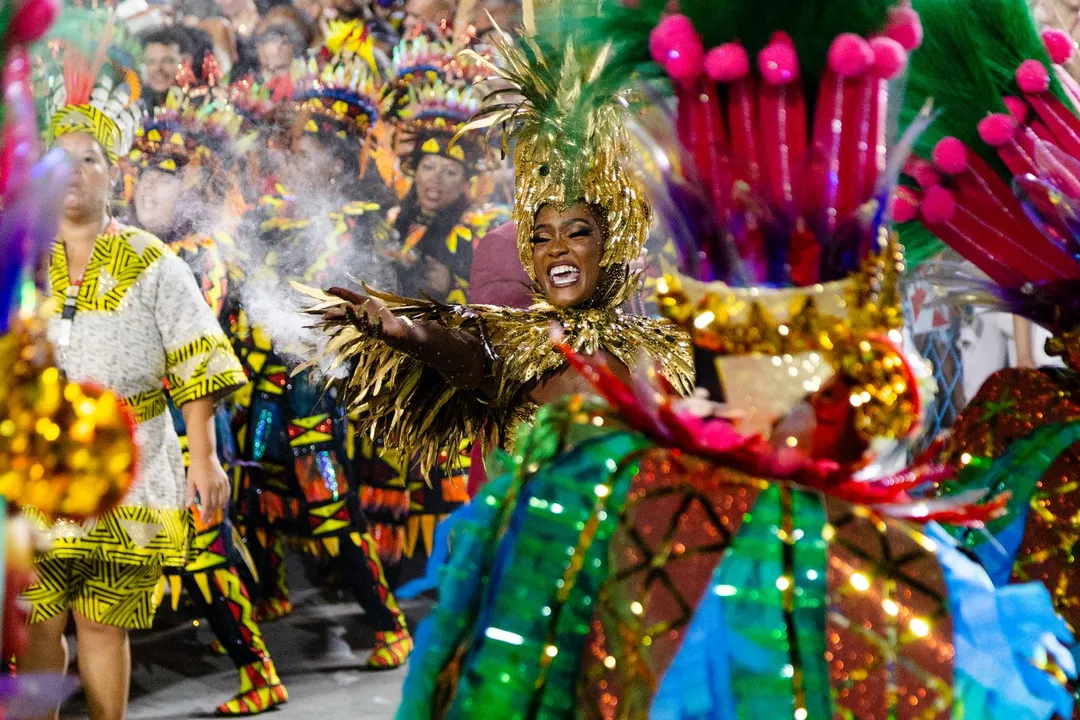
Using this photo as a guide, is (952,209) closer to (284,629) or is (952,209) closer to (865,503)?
(865,503)

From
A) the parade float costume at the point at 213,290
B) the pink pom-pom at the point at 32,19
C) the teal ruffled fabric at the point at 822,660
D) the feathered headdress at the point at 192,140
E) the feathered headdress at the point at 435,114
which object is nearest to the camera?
the pink pom-pom at the point at 32,19

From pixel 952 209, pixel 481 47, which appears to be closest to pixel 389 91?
pixel 481 47

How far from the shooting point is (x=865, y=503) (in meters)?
1.30

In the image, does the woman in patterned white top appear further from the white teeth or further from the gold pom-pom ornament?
the gold pom-pom ornament

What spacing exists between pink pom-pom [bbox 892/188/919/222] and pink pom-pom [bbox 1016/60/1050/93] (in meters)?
0.23

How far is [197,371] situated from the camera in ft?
10.5

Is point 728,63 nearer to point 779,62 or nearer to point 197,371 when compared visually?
point 779,62

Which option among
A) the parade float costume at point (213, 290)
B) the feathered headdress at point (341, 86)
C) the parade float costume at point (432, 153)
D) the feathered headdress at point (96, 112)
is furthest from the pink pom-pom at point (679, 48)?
the feathered headdress at point (341, 86)

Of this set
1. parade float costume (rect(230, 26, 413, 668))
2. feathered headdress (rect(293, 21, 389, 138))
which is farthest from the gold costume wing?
feathered headdress (rect(293, 21, 389, 138))

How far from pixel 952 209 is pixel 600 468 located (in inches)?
35.0

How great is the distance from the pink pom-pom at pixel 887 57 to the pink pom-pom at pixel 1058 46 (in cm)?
68

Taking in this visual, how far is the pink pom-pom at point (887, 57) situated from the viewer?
135 cm

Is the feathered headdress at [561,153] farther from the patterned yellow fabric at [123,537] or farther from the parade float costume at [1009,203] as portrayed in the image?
the patterned yellow fabric at [123,537]

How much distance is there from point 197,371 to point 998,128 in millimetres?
2118
